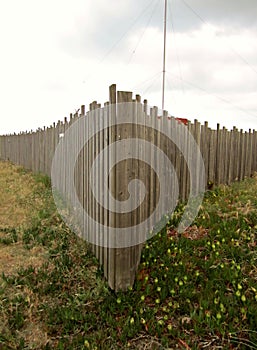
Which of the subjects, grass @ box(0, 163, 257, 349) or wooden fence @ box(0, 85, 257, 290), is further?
wooden fence @ box(0, 85, 257, 290)

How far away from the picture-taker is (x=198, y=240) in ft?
11.9

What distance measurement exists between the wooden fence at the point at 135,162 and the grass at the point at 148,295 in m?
0.24

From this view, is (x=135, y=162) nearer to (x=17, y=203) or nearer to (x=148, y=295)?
(x=148, y=295)

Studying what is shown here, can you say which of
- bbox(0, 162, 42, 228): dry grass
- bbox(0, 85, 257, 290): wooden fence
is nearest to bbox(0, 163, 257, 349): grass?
bbox(0, 85, 257, 290): wooden fence

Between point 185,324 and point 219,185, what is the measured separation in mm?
4034

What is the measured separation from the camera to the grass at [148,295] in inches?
94.1

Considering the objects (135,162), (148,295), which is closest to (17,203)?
(135,162)

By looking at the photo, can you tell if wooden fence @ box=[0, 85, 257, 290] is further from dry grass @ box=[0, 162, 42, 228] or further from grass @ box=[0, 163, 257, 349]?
dry grass @ box=[0, 162, 42, 228]

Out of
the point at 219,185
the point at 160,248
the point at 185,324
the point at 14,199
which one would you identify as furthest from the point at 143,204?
the point at 14,199

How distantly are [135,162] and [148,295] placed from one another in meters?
1.29

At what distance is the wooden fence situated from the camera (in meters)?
2.92

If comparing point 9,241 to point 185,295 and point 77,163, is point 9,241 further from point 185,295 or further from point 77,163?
point 185,295

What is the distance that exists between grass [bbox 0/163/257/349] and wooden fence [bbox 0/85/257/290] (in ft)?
0.80

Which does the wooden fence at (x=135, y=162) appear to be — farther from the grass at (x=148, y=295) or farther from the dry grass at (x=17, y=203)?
the dry grass at (x=17, y=203)
